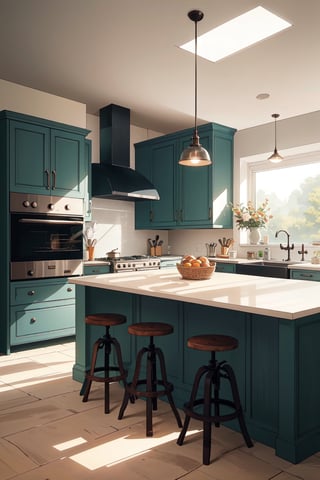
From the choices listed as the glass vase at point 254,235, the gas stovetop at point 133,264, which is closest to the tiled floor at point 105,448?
the gas stovetop at point 133,264

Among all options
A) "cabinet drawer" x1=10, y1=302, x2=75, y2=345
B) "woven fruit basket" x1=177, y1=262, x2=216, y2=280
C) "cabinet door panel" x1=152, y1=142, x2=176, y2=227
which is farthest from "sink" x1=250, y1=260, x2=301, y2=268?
"cabinet drawer" x1=10, y1=302, x2=75, y2=345

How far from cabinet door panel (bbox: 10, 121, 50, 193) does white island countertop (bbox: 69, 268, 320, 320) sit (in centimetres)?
154

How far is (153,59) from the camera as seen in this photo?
380 centimetres

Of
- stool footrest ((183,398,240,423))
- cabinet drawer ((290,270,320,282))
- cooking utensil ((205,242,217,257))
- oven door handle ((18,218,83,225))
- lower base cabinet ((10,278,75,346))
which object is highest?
oven door handle ((18,218,83,225))

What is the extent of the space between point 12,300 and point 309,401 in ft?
9.79

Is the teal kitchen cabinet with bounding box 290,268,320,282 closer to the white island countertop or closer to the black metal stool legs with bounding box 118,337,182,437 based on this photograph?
the white island countertop

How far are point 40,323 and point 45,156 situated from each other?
1742mm

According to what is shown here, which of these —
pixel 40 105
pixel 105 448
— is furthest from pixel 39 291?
pixel 105 448

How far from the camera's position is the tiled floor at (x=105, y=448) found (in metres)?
2.04

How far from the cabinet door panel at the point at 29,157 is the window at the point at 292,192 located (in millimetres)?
3016

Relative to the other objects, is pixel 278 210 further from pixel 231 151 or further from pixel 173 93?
pixel 173 93

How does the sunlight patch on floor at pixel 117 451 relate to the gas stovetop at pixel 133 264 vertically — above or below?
below

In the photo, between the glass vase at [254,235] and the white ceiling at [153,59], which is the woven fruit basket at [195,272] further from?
the glass vase at [254,235]

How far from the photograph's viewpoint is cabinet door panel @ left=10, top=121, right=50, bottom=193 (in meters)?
4.19
